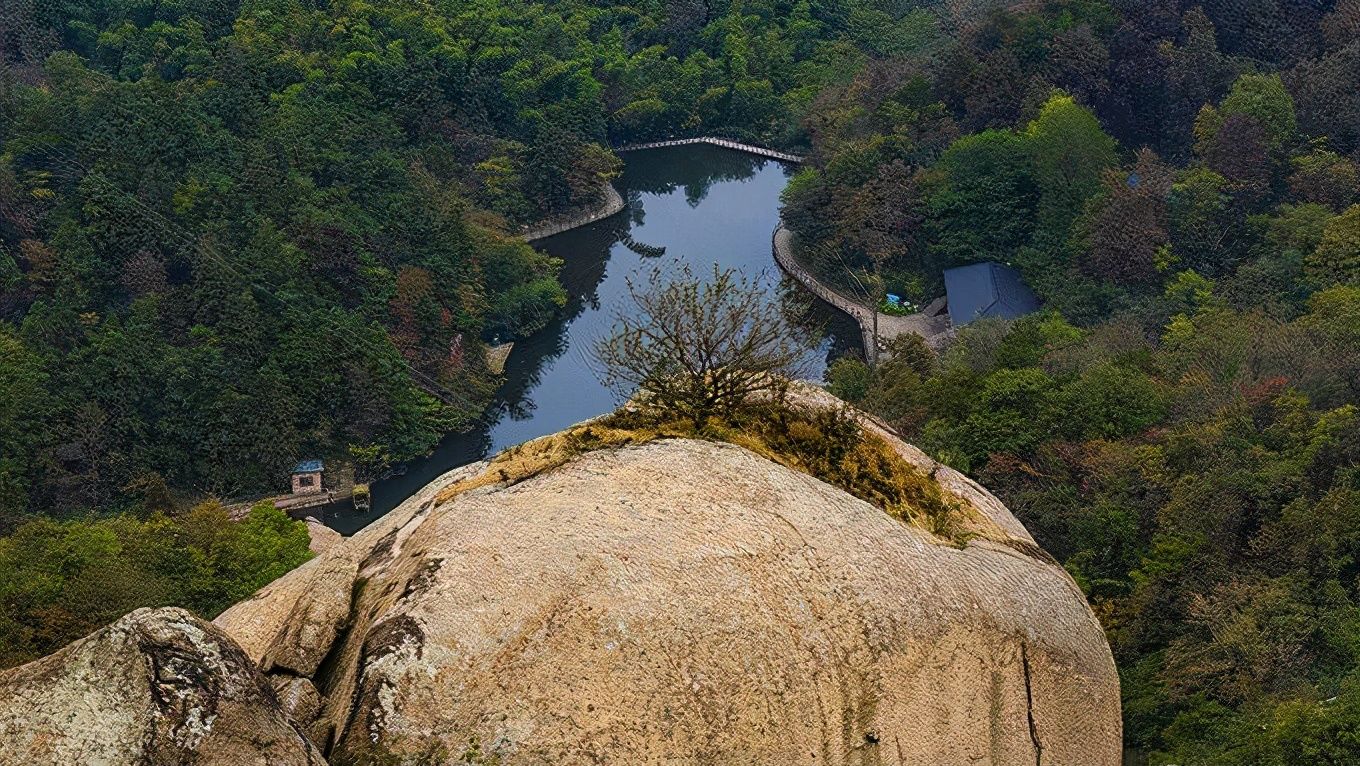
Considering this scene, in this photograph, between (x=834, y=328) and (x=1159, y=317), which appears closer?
(x=1159, y=317)

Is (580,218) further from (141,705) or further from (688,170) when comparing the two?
(141,705)

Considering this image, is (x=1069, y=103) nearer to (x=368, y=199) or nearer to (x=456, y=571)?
(x=368, y=199)

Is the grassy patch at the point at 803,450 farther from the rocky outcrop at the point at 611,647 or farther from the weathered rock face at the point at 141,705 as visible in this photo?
the weathered rock face at the point at 141,705

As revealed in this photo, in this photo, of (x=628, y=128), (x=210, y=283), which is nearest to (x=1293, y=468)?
(x=210, y=283)

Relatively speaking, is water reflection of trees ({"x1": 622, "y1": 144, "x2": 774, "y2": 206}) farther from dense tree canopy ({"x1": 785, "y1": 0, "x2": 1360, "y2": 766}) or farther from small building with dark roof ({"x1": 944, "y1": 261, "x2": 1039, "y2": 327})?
small building with dark roof ({"x1": 944, "y1": 261, "x2": 1039, "y2": 327})

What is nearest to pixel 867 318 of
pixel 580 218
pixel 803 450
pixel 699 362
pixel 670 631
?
pixel 580 218

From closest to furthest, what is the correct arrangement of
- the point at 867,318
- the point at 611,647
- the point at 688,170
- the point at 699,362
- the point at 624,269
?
the point at 611,647 < the point at 699,362 < the point at 867,318 < the point at 624,269 < the point at 688,170

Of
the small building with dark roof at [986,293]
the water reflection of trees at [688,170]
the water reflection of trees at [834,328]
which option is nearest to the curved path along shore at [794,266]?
the water reflection of trees at [834,328]
